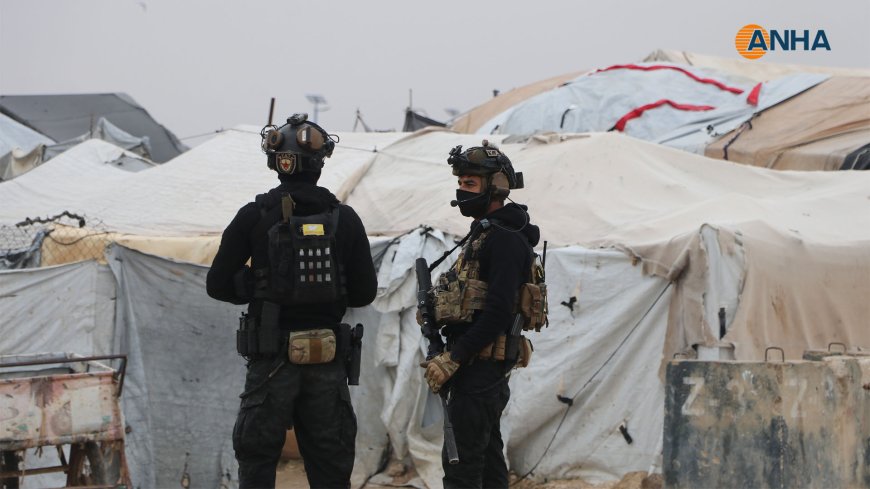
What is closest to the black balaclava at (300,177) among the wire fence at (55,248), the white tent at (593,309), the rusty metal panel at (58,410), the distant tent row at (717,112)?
the rusty metal panel at (58,410)

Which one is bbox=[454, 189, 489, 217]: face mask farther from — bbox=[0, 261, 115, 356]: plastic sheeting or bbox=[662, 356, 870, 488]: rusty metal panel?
bbox=[0, 261, 115, 356]: plastic sheeting

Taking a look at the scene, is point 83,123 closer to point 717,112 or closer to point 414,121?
point 414,121

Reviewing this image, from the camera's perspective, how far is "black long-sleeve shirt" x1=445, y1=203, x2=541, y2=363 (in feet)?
17.5

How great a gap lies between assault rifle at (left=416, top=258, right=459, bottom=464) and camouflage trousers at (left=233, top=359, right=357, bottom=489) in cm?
47

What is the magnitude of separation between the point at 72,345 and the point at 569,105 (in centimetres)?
785

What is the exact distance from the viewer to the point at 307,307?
5117 millimetres

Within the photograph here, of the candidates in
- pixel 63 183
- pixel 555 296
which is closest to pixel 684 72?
pixel 555 296

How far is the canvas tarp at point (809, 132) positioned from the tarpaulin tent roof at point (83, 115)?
12.0 m

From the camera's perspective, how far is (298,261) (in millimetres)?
4980

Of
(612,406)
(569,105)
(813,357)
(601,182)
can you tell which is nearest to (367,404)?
(612,406)

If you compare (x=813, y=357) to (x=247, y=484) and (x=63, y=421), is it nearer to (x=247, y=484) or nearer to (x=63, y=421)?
(x=247, y=484)

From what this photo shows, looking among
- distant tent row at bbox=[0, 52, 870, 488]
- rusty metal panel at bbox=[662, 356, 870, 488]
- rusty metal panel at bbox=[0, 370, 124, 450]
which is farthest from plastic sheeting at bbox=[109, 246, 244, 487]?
Answer: rusty metal panel at bbox=[662, 356, 870, 488]

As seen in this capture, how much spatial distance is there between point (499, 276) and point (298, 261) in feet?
3.31

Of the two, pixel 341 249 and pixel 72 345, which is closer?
pixel 341 249
